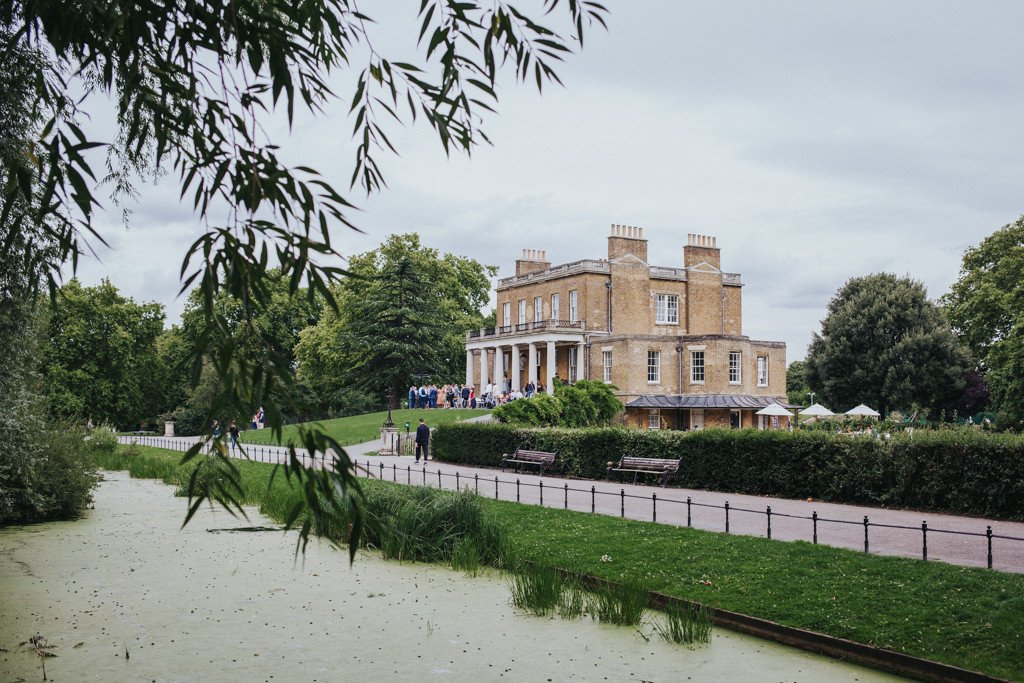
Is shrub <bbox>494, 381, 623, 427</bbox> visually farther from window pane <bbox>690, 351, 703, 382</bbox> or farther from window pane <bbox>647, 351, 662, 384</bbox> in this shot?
window pane <bbox>690, 351, 703, 382</bbox>

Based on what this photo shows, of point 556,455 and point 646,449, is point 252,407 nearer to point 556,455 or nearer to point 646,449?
point 646,449

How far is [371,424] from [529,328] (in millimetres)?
13712

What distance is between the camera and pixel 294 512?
469 centimetres

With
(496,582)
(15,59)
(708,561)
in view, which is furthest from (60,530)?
(15,59)

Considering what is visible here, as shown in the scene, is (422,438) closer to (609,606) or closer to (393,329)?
(609,606)

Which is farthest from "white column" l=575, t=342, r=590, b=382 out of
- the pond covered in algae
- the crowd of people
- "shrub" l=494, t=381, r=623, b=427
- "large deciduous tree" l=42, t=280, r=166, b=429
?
the pond covered in algae

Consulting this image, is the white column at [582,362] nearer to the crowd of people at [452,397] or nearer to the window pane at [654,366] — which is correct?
the crowd of people at [452,397]

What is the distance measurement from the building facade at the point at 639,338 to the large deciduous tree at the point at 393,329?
375cm

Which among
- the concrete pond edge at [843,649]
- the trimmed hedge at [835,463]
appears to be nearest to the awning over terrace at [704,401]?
the trimmed hedge at [835,463]

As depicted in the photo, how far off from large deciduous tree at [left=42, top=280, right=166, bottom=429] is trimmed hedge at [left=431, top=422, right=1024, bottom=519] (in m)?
46.6

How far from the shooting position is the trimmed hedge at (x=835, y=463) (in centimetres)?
1820

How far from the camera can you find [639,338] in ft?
184

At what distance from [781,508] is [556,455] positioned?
34.7ft

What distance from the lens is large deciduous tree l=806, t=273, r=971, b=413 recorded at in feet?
184
